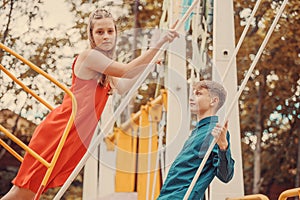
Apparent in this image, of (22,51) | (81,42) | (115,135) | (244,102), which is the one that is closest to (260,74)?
(244,102)

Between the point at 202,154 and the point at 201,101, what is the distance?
0.59ft

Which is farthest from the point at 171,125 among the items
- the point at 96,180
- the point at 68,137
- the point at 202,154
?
the point at 96,180

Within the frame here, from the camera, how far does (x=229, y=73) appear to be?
91.7 inches

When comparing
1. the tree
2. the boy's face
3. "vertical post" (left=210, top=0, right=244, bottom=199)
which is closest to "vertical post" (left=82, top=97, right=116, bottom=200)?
"vertical post" (left=210, top=0, right=244, bottom=199)

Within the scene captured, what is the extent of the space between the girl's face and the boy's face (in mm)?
317

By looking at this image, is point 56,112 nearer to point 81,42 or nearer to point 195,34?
point 195,34

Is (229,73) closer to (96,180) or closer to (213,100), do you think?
(213,100)

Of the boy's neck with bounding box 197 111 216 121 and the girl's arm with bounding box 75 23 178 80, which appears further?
the boy's neck with bounding box 197 111 216 121

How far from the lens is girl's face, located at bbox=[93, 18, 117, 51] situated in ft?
6.85

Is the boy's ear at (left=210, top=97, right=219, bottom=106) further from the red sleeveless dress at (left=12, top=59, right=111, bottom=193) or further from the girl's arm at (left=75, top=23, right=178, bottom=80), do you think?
the red sleeveless dress at (left=12, top=59, right=111, bottom=193)

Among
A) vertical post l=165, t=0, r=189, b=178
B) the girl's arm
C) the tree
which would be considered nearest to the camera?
the girl's arm

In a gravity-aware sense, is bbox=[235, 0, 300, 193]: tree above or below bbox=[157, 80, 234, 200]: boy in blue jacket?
above

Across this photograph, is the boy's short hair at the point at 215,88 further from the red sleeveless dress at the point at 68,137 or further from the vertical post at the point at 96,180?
the vertical post at the point at 96,180

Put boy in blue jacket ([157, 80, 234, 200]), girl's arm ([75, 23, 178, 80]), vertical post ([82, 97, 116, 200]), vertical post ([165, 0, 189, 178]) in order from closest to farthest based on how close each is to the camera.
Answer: girl's arm ([75, 23, 178, 80]), boy in blue jacket ([157, 80, 234, 200]), vertical post ([165, 0, 189, 178]), vertical post ([82, 97, 116, 200])
